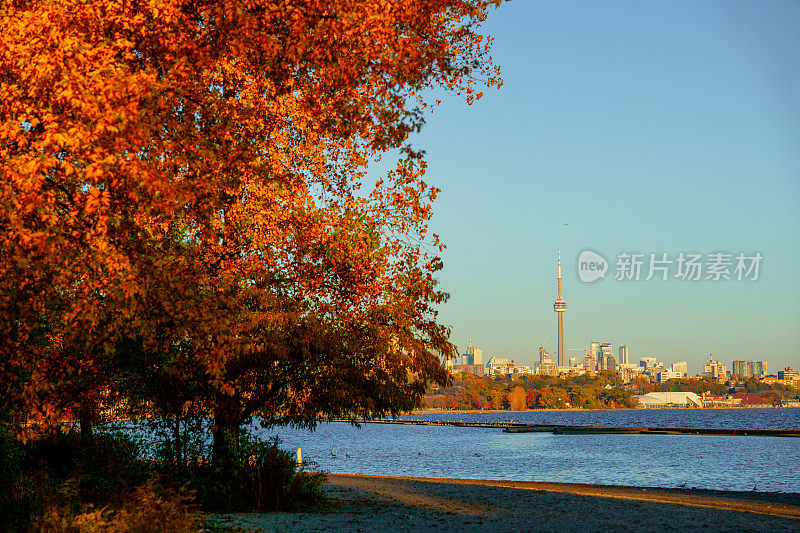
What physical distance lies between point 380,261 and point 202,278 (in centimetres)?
398

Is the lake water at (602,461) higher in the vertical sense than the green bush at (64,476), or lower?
lower

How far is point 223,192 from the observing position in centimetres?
1717

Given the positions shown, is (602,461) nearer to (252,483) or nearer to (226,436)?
(252,483)

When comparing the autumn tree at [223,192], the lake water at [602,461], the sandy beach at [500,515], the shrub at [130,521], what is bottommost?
the lake water at [602,461]

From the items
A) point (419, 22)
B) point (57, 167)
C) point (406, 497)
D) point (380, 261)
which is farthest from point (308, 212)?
point (406, 497)

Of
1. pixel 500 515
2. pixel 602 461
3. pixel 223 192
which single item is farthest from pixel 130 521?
pixel 602 461

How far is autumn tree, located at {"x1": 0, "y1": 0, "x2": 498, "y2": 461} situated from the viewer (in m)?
9.77

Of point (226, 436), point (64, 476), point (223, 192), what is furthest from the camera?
point (64, 476)

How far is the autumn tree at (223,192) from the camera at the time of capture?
9.77 metres

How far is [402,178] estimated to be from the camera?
613 inches

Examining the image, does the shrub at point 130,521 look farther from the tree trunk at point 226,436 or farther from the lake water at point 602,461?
the lake water at point 602,461

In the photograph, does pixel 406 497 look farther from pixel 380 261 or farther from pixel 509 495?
pixel 380 261

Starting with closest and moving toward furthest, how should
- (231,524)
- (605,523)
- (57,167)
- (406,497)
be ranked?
(57,167) < (231,524) < (605,523) < (406,497)

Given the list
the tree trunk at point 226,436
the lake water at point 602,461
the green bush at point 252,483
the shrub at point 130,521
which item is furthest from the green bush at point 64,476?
the lake water at point 602,461
